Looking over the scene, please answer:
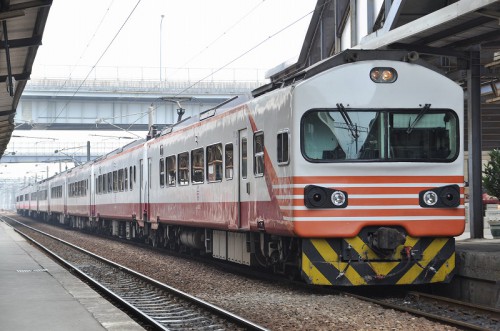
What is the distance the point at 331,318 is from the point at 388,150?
2836mm

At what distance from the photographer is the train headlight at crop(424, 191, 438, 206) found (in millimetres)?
11617

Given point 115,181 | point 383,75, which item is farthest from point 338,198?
point 115,181

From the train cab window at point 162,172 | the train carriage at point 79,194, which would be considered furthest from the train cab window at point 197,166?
the train carriage at point 79,194

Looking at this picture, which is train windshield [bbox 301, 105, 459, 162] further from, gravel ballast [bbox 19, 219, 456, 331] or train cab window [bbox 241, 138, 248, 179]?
train cab window [bbox 241, 138, 248, 179]

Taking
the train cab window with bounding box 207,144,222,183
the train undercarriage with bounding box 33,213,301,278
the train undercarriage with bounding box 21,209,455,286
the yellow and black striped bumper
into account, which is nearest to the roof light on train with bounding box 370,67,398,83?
the train undercarriage with bounding box 21,209,455,286

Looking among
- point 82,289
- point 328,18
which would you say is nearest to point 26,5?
point 82,289

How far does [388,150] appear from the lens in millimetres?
11609

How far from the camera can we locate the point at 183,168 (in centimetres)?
1848

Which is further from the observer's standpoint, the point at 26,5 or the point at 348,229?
the point at 26,5

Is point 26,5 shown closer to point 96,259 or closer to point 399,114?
point 399,114

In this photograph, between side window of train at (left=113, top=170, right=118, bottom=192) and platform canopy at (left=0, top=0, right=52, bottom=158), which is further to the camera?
side window of train at (left=113, top=170, right=118, bottom=192)

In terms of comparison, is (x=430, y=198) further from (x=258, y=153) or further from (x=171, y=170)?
(x=171, y=170)

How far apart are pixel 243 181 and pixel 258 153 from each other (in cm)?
93

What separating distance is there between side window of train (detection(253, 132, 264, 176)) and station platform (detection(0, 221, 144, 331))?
2997 mm
